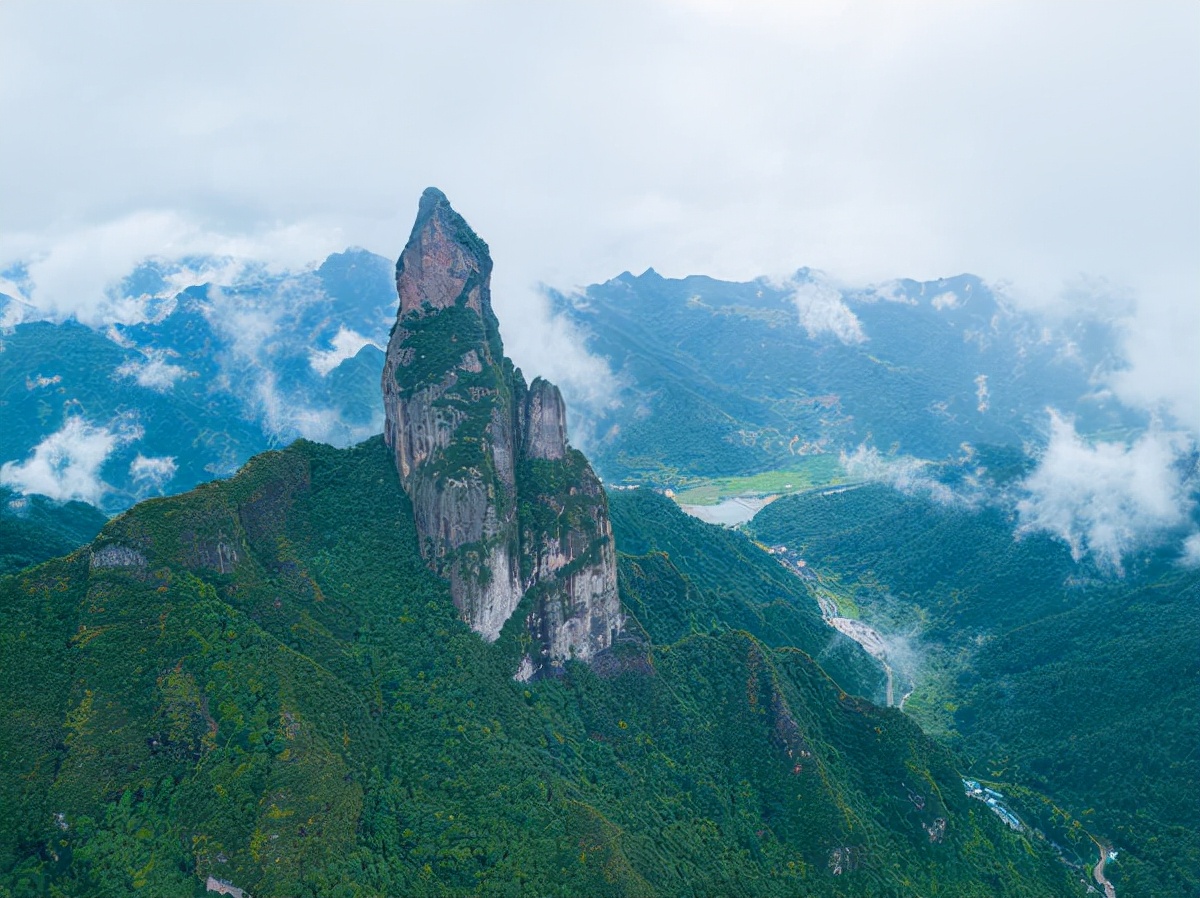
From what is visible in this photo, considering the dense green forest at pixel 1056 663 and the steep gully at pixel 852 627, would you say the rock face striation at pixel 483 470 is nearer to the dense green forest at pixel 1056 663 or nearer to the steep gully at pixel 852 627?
the steep gully at pixel 852 627

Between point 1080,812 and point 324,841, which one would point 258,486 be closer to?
point 324,841

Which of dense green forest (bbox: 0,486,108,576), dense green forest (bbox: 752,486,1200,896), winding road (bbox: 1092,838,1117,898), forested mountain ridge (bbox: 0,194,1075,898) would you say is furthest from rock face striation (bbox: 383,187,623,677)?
dense green forest (bbox: 752,486,1200,896)

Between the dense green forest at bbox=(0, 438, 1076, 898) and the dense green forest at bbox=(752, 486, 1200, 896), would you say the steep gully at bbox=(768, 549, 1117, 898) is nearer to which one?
the dense green forest at bbox=(752, 486, 1200, 896)

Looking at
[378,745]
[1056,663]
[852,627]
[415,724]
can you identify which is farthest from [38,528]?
[1056,663]

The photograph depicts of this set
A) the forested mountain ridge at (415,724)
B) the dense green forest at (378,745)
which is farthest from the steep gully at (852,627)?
the forested mountain ridge at (415,724)

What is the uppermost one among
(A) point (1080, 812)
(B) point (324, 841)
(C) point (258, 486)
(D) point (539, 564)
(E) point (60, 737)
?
(C) point (258, 486)

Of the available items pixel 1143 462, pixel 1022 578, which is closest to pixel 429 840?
pixel 1022 578

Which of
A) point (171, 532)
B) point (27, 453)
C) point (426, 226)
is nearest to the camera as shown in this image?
point (171, 532)
